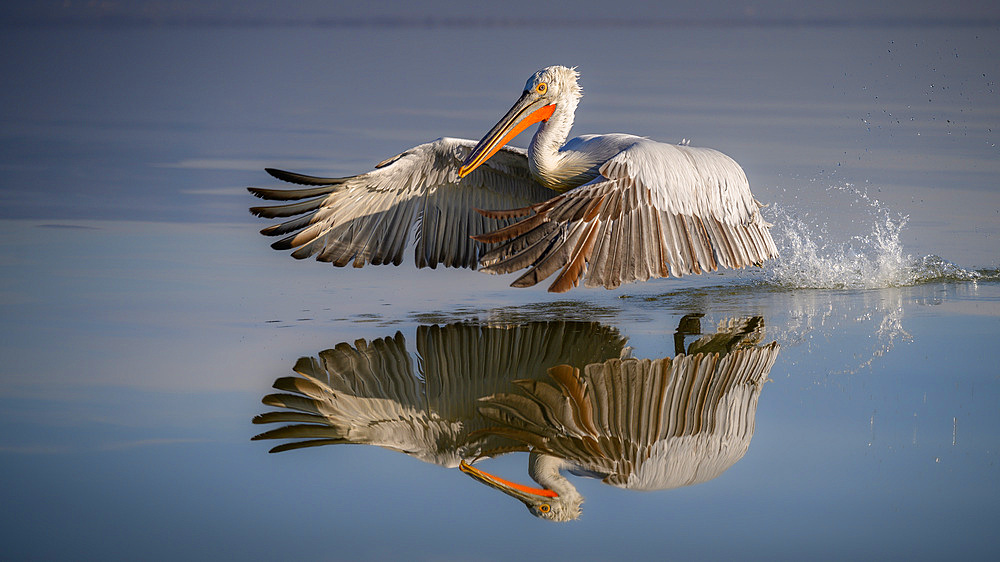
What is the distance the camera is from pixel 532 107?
17.7 feet

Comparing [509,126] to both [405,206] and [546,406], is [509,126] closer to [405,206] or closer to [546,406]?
[405,206]

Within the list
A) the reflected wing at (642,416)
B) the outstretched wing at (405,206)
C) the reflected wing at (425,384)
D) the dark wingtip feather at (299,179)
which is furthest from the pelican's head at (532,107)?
the reflected wing at (642,416)

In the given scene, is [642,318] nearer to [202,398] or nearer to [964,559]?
[202,398]

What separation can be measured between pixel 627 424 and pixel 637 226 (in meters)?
1.57

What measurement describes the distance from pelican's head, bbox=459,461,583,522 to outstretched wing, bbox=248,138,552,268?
3202 mm

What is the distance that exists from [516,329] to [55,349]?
219 centimetres

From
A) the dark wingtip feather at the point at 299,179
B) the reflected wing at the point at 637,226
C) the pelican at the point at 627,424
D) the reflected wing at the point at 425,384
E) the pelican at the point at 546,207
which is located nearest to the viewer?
the pelican at the point at 627,424

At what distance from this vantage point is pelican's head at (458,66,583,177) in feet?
17.4

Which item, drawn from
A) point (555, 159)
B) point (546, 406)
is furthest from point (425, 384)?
point (555, 159)

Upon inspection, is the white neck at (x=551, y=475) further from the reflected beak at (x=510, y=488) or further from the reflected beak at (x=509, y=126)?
the reflected beak at (x=509, y=126)

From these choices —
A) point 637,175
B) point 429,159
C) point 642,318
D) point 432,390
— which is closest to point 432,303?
point 429,159

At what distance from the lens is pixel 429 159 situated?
561 centimetres

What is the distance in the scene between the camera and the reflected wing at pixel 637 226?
4.04 meters

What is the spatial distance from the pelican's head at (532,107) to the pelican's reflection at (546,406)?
1.35 meters
